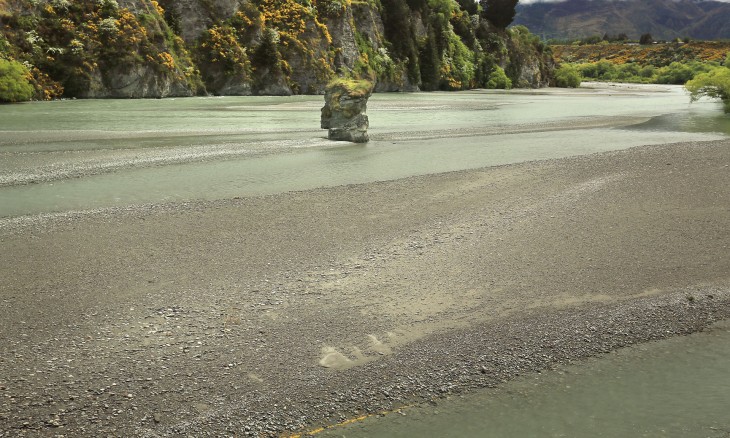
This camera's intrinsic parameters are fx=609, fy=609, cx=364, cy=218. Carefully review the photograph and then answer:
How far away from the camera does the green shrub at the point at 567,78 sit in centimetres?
13738

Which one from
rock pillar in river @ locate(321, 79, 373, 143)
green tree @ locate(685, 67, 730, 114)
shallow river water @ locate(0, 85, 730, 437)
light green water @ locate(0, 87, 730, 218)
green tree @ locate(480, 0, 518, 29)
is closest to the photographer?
shallow river water @ locate(0, 85, 730, 437)

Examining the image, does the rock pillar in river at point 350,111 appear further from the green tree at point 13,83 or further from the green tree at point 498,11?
the green tree at point 498,11

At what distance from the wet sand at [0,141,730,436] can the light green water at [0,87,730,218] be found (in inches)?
120

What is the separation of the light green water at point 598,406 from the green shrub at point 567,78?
140 meters

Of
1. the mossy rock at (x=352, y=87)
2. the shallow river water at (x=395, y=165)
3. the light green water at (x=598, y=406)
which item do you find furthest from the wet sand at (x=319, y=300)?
the mossy rock at (x=352, y=87)

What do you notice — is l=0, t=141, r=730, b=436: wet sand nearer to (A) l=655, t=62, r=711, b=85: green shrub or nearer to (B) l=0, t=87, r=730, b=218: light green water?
(B) l=0, t=87, r=730, b=218: light green water

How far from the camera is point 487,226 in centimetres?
1351

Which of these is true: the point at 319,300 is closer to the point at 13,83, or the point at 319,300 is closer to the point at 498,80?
the point at 13,83

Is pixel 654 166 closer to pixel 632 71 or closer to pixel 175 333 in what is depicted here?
pixel 175 333

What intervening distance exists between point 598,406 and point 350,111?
23506 millimetres

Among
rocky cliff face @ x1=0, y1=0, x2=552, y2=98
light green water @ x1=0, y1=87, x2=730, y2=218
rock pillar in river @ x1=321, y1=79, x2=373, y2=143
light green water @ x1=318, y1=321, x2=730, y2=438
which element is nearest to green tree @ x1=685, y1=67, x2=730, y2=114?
light green water @ x1=0, y1=87, x2=730, y2=218

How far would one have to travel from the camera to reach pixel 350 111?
28.9m

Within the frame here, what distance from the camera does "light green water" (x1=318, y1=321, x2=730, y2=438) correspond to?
20.4 feet

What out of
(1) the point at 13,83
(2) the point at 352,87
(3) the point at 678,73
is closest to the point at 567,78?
(3) the point at 678,73
